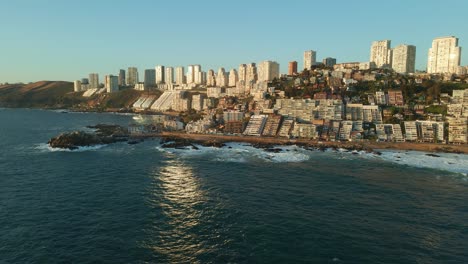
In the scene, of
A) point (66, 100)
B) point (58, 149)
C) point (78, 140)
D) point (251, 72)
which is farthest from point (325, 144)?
point (66, 100)

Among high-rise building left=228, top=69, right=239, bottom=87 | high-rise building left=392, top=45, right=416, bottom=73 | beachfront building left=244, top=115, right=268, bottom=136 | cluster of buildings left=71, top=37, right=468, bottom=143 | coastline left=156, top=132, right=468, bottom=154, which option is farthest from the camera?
high-rise building left=228, top=69, right=239, bottom=87

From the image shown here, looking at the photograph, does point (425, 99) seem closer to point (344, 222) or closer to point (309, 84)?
point (309, 84)

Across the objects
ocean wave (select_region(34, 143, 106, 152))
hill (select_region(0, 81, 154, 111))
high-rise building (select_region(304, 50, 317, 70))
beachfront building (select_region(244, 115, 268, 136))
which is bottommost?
ocean wave (select_region(34, 143, 106, 152))

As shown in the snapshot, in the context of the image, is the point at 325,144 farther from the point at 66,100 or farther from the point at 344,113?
the point at 66,100

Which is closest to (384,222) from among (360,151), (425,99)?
(360,151)

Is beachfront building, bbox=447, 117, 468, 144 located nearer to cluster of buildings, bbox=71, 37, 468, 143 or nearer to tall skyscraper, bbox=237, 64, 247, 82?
cluster of buildings, bbox=71, 37, 468, 143

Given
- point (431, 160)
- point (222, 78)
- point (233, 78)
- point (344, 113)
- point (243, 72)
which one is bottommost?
point (431, 160)

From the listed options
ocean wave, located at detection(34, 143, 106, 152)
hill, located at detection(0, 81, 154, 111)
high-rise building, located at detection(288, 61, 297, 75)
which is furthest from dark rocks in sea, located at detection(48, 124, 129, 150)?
hill, located at detection(0, 81, 154, 111)
